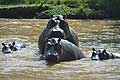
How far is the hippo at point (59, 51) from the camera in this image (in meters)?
13.0

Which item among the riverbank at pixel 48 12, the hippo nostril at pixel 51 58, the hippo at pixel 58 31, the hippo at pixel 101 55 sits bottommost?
the riverbank at pixel 48 12

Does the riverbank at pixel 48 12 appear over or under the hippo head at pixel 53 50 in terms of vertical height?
under

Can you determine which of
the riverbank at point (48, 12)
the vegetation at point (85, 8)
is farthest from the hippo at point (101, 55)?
the vegetation at point (85, 8)

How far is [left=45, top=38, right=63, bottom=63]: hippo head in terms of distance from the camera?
42.4ft

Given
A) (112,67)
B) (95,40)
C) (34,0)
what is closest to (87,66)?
(112,67)

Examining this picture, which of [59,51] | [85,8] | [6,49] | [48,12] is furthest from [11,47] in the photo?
[85,8]

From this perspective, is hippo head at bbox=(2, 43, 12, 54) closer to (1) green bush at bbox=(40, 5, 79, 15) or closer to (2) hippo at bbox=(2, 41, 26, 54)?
(2) hippo at bbox=(2, 41, 26, 54)

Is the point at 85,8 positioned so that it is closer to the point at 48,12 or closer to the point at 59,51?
the point at 48,12

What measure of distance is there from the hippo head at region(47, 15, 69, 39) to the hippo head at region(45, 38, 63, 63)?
0.89m

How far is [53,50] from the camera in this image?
13.0m

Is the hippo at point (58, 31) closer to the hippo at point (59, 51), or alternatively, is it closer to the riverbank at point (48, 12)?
the hippo at point (59, 51)

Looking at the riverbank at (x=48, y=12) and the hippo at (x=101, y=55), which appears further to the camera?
the riverbank at (x=48, y=12)

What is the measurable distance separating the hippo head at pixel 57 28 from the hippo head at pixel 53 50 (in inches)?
34.9

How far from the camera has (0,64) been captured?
12953 millimetres
